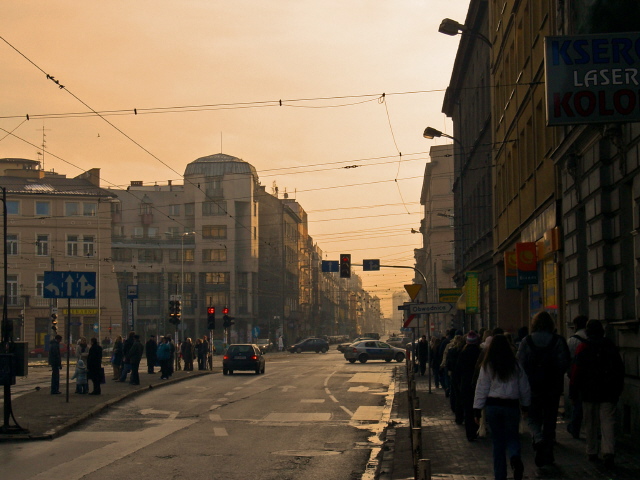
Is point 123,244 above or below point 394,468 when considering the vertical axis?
above

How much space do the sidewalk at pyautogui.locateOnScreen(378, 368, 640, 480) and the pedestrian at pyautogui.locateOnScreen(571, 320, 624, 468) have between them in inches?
17.0

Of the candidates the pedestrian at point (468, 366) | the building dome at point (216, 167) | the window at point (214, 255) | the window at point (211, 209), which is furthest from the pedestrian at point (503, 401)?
the building dome at point (216, 167)

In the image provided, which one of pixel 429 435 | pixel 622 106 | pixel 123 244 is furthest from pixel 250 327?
pixel 622 106

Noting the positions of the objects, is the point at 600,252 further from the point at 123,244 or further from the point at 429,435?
the point at 123,244

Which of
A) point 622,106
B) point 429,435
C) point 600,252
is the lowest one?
point 429,435

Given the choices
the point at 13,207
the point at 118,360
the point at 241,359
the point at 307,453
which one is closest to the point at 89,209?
the point at 13,207

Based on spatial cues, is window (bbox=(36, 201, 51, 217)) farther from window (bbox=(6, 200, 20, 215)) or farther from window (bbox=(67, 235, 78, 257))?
window (bbox=(67, 235, 78, 257))

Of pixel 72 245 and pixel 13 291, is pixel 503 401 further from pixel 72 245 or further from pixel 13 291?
pixel 13 291

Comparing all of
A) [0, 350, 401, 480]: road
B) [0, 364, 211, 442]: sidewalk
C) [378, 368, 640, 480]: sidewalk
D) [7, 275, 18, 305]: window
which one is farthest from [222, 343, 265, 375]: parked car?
[7, 275, 18, 305]: window

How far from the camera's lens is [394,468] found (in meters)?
12.5

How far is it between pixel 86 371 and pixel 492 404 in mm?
19008

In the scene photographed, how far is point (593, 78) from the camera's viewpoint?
10398mm

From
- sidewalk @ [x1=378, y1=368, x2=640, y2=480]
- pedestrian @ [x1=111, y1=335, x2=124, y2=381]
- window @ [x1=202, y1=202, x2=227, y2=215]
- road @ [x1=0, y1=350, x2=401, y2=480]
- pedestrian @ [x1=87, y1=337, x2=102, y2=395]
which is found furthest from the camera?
window @ [x1=202, y1=202, x2=227, y2=215]

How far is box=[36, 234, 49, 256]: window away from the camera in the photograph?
7975 cm
